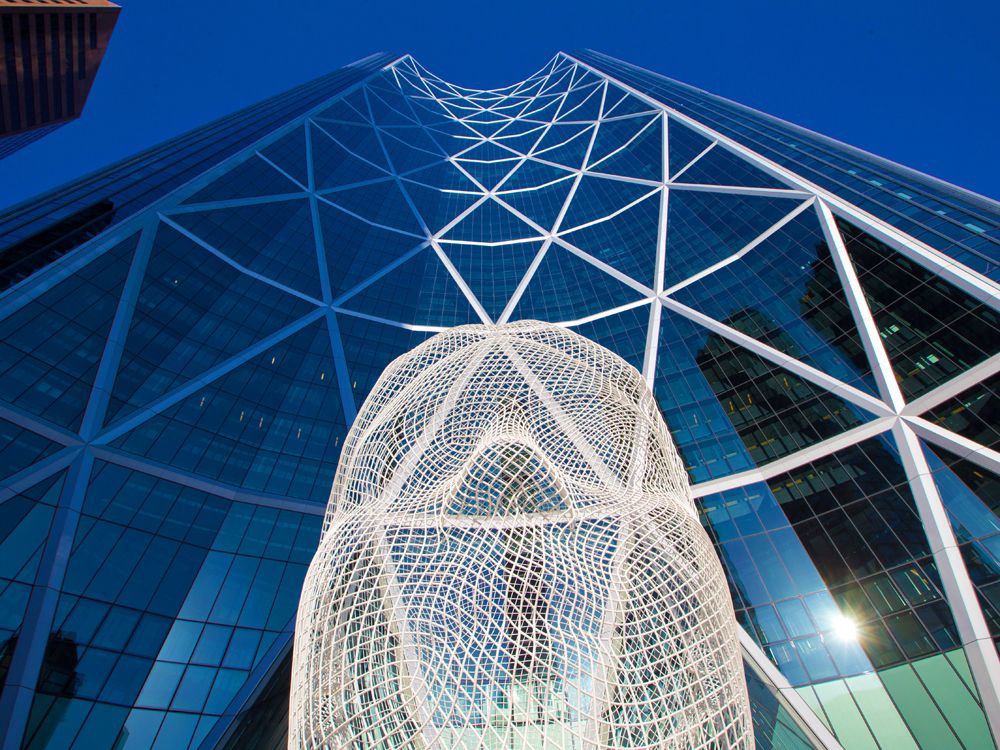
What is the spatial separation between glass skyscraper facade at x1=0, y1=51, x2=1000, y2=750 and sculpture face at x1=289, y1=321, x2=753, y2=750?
41.4 feet

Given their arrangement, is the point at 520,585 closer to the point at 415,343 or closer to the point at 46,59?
the point at 415,343

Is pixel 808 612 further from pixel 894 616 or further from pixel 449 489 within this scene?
pixel 449 489

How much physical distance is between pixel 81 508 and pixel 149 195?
2480 cm

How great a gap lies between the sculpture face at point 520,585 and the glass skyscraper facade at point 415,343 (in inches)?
497

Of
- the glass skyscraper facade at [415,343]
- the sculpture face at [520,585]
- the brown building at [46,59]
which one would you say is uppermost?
the brown building at [46,59]

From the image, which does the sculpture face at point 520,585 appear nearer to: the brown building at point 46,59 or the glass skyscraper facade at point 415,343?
the glass skyscraper facade at point 415,343

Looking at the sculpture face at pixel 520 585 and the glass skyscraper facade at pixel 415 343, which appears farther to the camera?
the glass skyscraper facade at pixel 415 343

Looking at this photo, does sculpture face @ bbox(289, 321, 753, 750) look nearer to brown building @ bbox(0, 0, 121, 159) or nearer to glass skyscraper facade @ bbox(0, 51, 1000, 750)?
glass skyscraper facade @ bbox(0, 51, 1000, 750)

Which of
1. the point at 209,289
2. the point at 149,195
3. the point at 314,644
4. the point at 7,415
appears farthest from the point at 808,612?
the point at 149,195

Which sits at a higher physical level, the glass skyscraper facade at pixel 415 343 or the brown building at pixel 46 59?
the brown building at pixel 46 59

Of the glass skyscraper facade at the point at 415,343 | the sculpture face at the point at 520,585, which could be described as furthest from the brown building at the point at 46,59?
the sculpture face at the point at 520,585

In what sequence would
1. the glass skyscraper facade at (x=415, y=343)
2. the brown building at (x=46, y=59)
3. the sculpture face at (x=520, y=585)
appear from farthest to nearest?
the brown building at (x=46, y=59) < the glass skyscraper facade at (x=415, y=343) < the sculpture face at (x=520, y=585)

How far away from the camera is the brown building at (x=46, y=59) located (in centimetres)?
5866

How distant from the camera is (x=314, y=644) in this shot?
11195 mm
